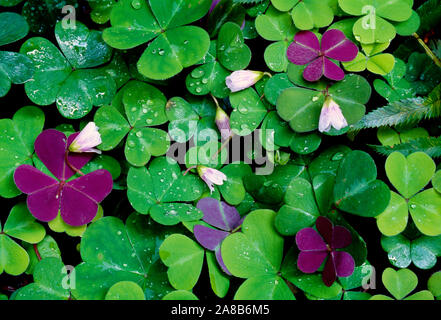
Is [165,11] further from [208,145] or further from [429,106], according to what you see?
[429,106]

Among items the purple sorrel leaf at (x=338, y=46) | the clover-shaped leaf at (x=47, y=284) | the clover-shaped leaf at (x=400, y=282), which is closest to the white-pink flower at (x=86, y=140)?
the clover-shaped leaf at (x=47, y=284)

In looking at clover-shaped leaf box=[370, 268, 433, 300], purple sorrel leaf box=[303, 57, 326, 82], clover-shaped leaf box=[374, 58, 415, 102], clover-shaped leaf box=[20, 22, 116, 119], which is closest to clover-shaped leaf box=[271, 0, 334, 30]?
purple sorrel leaf box=[303, 57, 326, 82]

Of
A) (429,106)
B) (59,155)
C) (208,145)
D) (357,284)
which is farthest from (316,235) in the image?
(59,155)

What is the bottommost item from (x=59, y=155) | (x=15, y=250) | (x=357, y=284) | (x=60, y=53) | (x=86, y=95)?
(x=357, y=284)

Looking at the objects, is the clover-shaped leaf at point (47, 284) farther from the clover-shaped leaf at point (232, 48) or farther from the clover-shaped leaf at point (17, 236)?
the clover-shaped leaf at point (232, 48)

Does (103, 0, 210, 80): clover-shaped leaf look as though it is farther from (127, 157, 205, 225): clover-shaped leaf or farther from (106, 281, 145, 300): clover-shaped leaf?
(106, 281, 145, 300): clover-shaped leaf

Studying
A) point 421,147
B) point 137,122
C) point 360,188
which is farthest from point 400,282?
point 137,122
